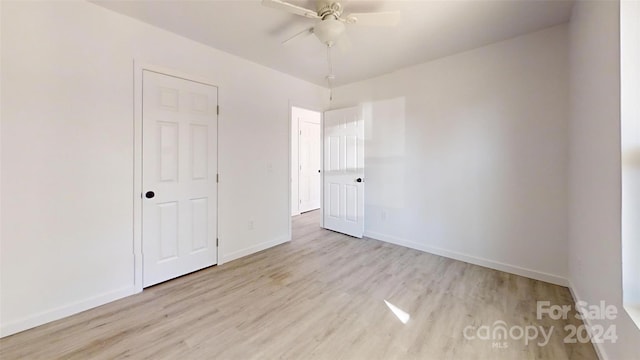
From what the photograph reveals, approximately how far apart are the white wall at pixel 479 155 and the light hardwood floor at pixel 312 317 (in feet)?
1.32

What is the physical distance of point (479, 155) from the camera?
2.89 meters

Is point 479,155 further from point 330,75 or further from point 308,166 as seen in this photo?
point 308,166

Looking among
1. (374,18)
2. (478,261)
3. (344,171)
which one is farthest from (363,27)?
(478,261)

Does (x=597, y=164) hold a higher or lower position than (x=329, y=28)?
lower

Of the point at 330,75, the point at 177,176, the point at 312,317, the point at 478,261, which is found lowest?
the point at 312,317

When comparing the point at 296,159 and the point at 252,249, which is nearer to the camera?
the point at 252,249

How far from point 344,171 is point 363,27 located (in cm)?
216

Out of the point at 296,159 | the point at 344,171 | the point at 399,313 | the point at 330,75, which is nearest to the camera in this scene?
the point at 399,313

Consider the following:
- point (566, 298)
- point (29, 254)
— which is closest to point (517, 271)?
point (566, 298)

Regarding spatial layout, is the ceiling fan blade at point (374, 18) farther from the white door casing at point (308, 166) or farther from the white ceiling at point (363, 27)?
the white door casing at point (308, 166)

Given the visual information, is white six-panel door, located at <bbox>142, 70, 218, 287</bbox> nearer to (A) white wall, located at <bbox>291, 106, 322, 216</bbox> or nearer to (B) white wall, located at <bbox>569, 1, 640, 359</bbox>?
(A) white wall, located at <bbox>291, 106, 322, 216</bbox>

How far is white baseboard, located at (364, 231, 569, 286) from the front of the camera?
251 centimetres

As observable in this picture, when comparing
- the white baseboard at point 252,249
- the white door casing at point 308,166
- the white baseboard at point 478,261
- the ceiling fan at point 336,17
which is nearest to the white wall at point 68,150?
the white baseboard at point 252,249

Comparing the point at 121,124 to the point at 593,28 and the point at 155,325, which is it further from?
the point at 593,28
